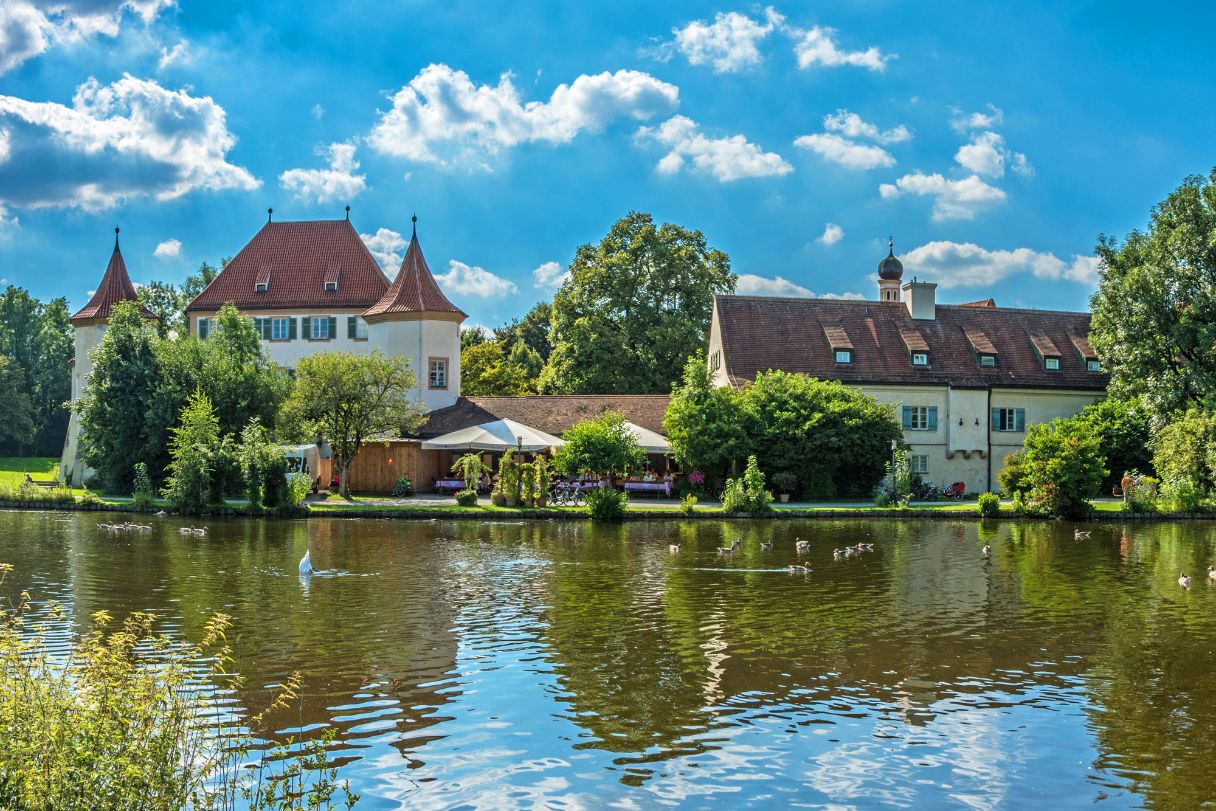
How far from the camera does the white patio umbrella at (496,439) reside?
43.9 metres

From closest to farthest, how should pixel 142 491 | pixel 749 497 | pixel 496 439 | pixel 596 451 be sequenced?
pixel 749 497 < pixel 142 491 < pixel 596 451 < pixel 496 439

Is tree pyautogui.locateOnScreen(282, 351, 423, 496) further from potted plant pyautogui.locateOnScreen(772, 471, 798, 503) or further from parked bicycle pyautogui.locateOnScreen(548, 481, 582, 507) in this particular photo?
potted plant pyautogui.locateOnScreen(772, 471, 798, 503)

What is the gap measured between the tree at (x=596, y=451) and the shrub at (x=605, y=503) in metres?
5.10

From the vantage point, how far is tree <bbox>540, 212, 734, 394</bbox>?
58969 mm

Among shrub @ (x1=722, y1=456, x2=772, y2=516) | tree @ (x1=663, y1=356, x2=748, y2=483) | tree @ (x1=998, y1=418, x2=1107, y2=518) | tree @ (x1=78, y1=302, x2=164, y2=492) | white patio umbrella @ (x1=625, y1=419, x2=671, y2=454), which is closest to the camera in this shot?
tree @ (x1=998, y1=418, x2=1107, y2=518)

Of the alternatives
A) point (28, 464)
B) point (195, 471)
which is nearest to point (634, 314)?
point (195, 471)

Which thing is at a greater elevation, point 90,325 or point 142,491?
point 90,325

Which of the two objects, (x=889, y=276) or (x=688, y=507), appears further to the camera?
(x=889, y=276)

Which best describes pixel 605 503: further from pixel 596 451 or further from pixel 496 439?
pixel 496 439

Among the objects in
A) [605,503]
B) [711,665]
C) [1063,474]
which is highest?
[1063,474]

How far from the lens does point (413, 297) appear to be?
177 ft

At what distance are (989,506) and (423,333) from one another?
2729 cm

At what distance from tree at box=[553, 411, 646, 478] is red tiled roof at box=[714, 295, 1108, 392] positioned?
975 cm

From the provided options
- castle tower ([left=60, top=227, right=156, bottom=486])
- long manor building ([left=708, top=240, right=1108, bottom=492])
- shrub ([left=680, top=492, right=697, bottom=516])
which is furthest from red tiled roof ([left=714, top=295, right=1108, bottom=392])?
castle tower ([left=60, top=227, right=156, bottom=486])
